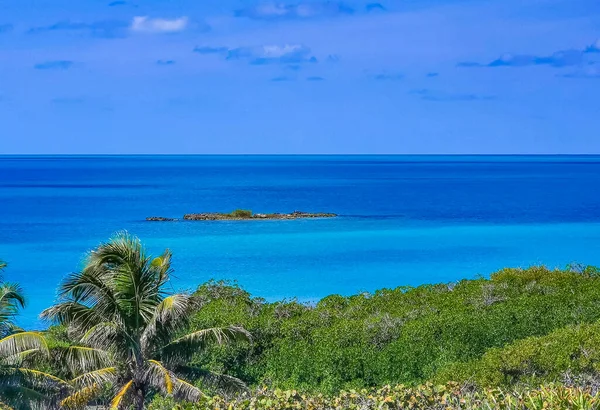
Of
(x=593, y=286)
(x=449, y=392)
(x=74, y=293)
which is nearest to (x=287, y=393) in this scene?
(x=449, y=392)

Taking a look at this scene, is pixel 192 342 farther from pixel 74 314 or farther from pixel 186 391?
pixel 74 314

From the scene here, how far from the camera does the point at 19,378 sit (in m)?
14.2

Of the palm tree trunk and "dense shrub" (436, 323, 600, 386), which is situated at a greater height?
the palm tree trunk

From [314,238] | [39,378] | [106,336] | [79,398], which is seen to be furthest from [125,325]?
[314,238]

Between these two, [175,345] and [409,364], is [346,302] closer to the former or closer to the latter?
[409,364]

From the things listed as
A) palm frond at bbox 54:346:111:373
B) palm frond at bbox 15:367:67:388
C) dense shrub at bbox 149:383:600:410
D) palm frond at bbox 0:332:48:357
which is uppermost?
palm frond at bbox 0:332:48:357

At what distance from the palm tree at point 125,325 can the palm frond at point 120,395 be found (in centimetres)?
3

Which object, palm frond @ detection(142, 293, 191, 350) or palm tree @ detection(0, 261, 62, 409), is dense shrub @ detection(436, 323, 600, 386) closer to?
palm frond @ detection(142, 293, 191, 350)

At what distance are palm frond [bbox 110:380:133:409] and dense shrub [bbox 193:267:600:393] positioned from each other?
3.88 metres

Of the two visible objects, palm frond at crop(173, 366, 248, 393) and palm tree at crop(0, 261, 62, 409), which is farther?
palm frond at crop(173, 366, 248, 393)

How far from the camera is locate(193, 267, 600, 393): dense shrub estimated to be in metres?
18.8

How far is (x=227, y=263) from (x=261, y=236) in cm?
1112

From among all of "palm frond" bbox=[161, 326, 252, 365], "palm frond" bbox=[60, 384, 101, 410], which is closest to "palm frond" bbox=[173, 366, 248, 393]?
"palm frond" bbox=[161, 326, 252, 365]

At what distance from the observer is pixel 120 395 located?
14.5 meters
